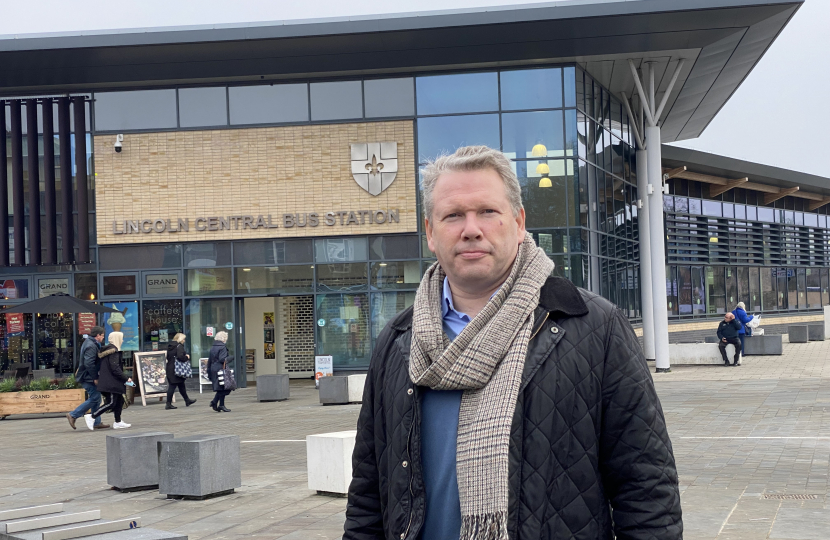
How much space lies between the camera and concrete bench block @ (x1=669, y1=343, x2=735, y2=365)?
2691 cm

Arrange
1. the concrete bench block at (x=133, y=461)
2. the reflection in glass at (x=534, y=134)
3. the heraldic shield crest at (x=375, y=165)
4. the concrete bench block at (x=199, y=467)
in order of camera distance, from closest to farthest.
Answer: the concrete bench block at (x=199, y=467) → the concrete bench block at (x=133, y=461) → the reflection in glass at (x=534, y=134) → the heraldic shield crest at (x=375, y=165)

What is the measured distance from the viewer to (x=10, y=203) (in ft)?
85.9

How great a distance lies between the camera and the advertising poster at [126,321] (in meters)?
25.0

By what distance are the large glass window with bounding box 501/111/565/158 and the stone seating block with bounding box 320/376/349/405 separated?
25.9ft

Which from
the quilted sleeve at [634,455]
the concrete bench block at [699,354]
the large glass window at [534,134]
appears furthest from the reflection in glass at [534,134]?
the quilted sleeve at [634,455]

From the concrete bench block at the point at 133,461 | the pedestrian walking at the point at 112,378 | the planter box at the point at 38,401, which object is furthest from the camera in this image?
the planter box at the point at 38,401

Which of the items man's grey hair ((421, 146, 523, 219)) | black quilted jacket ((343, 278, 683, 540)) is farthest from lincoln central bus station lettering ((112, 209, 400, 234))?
black quilted jacket ((343, 278, 683, 540))

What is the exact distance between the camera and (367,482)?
301cm

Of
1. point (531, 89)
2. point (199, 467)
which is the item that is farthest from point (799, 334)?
point (199, 467)

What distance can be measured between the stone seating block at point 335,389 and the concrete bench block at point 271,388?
2128 millimetres

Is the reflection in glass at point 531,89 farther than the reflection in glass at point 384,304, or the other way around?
the reflection in glass at point 384,304

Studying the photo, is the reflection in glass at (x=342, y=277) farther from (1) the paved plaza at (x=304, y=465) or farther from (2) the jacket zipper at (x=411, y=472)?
(2) the jacket zipper at (x=411, y=472)

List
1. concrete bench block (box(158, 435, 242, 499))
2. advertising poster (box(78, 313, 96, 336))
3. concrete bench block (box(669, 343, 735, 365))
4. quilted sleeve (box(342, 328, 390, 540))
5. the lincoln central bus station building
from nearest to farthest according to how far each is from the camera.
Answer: quilted sleeve (box(342, 328, 390, 540)), concrete bench block (box(158, 435, 242, 499)), the lincoln central bus station building, advertising poster (box(78, 313, 96, 336)), concrete bench block (box(669, 343, 735, 365))

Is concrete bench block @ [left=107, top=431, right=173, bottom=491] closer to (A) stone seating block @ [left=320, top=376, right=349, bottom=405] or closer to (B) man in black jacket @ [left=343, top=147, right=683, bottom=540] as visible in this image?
(B) man in black jacket @ [left=343, top=147, right=683, bottom=540]
